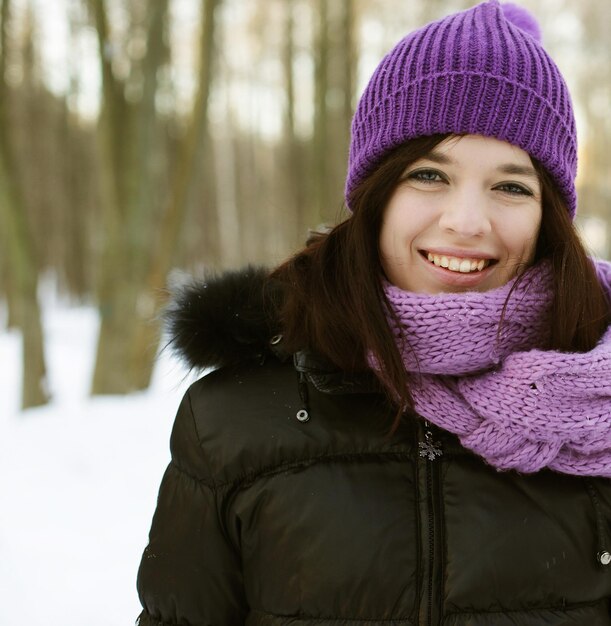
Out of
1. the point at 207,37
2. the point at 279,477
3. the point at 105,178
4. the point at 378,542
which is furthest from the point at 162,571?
the point at 207,37

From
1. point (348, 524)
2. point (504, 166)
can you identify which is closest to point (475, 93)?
point (504, 166)

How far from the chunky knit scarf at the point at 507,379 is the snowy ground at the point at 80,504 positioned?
2.08ft

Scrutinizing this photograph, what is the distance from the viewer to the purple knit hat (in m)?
1.35

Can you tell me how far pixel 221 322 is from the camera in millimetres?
1535

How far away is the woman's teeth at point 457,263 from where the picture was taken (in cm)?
136

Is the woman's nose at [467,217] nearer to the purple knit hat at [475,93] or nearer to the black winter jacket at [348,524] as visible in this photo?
the purple knit hat at [475,93]

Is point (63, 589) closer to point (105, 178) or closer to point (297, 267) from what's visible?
point (297, 267)

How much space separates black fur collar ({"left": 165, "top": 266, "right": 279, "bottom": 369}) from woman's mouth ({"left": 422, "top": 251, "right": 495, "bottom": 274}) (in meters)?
0.42

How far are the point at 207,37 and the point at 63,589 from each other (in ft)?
18.0

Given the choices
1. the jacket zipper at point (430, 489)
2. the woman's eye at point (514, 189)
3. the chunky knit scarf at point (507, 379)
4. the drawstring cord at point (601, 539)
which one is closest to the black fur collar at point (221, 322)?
the chunky knit scarf at point (507, 379)

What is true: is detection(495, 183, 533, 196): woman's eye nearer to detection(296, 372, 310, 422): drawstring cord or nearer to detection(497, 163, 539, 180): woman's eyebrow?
detection(497, 163, 539, 180): woman's eyebrow

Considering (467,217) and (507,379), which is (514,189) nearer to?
(467,217)

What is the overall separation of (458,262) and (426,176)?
202 millimetres

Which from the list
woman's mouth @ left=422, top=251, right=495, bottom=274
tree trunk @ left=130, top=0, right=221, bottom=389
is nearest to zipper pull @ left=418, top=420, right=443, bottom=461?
woman's mouth @ left=422, top=251, right=495, bottom=274
